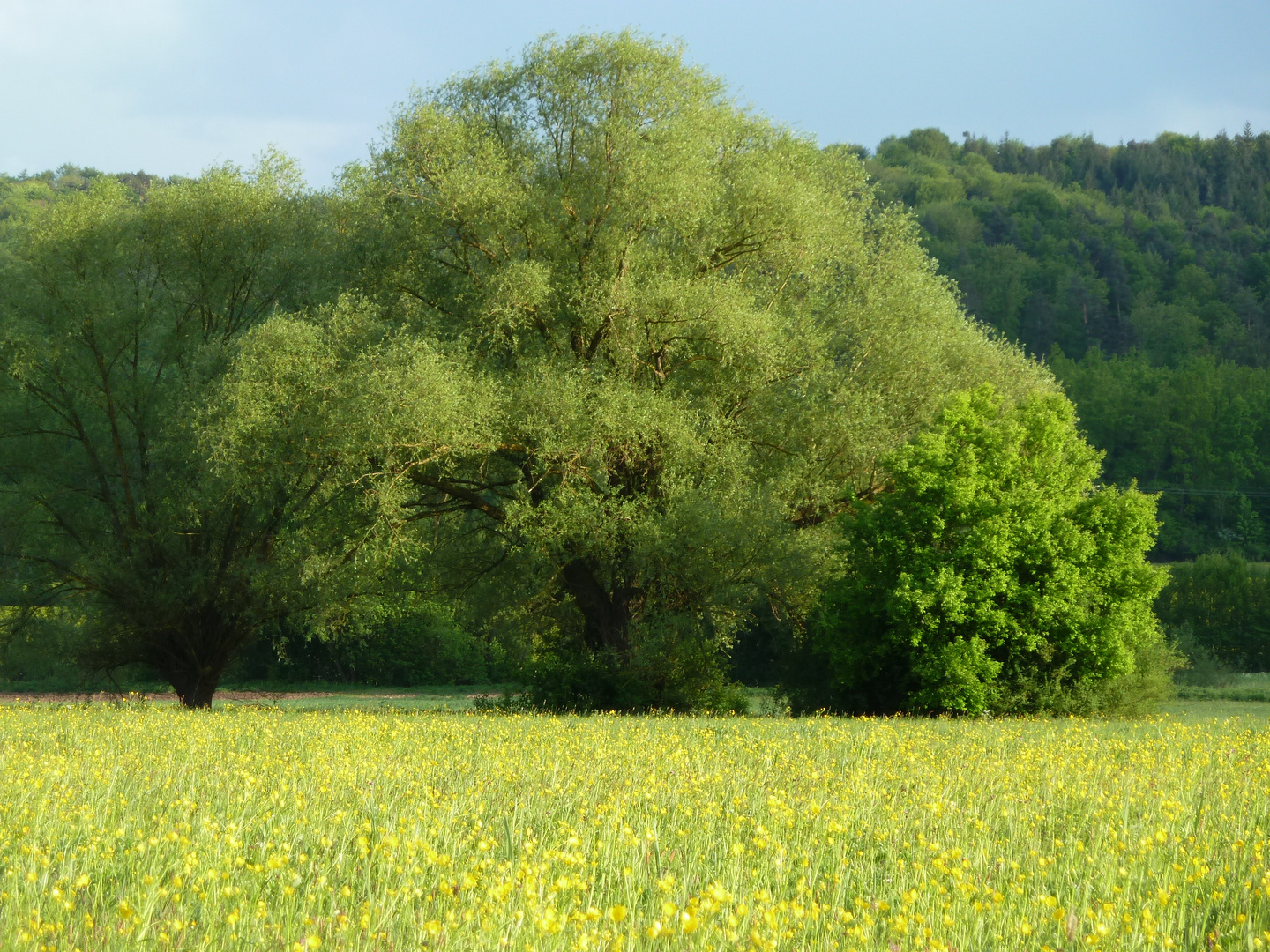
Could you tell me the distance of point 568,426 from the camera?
20672 mm

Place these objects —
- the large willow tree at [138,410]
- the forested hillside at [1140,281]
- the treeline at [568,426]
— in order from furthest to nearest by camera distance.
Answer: the forested hillside at [1140,281] → the large willow tree at [138,410] → the treeline at [568,426]

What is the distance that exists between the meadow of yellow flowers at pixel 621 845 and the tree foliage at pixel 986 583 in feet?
26.6

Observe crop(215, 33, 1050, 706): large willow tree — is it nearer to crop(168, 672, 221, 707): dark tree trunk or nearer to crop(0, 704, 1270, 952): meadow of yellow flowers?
crop(168, 672, 221, 707): dark tree trunk

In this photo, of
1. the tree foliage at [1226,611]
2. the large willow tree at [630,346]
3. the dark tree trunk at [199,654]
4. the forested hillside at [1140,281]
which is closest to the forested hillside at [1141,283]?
the forested hillside at [1140,281]

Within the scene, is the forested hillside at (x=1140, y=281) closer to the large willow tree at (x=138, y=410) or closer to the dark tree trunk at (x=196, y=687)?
the large willow tree at (x=138, y=410)

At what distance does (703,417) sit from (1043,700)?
346 inches

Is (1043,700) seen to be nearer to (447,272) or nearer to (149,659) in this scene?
(447,272)

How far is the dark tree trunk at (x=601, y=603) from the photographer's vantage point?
79.3ft

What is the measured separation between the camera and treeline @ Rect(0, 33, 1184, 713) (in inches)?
800

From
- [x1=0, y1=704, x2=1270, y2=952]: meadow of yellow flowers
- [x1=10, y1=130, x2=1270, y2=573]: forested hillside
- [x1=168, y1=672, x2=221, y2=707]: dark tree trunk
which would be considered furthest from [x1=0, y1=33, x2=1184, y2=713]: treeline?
[x1=10, y1=130, x2=1270, y2=573]: forested hillside

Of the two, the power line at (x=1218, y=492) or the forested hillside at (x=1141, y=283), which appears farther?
the forested hillside at (x=1141, y=283)

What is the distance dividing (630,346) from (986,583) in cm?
864

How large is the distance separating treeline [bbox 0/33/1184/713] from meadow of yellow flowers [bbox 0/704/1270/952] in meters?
9.06

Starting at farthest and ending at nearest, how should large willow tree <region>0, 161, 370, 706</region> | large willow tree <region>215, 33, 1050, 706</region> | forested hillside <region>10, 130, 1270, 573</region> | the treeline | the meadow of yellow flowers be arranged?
forested hillside <region>10, 130, 1270, 573</region> → large willow tree <region>0, 161, 370, 706</region> → large willow tree <region>215, 33, 1050, 706</region> → the treeline → the meadow of yellow flowers
